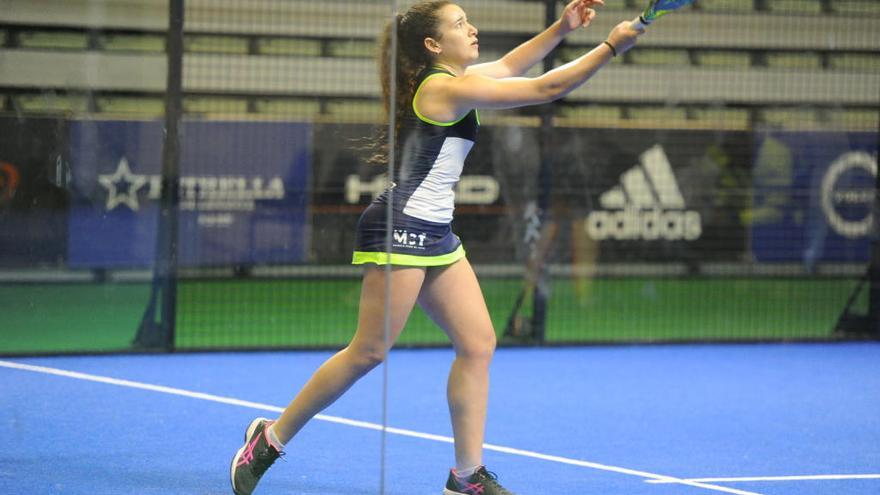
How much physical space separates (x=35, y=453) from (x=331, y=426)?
131cm

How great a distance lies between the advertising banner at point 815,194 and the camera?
9.00 meters

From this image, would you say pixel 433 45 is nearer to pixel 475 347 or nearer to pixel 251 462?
pixel 475 347

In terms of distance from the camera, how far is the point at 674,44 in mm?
9953

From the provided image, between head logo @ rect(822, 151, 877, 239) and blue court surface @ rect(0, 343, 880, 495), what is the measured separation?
5.33ft

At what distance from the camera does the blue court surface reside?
14.5ft

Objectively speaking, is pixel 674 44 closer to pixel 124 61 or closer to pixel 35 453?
pixel 124 61

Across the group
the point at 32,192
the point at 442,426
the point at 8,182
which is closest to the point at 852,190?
the point at 442,426

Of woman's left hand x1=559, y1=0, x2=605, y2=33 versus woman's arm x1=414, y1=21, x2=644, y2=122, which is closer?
woman's arm x1=414, y1=21, x2=644, y2=122

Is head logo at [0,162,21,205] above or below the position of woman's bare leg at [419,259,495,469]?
above

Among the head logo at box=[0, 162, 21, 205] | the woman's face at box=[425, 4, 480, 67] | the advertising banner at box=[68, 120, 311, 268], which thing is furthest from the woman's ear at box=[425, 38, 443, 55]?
the advertising banner at box=[68, 120, 311, 268]

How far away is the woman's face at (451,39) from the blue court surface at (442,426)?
1.43 metres

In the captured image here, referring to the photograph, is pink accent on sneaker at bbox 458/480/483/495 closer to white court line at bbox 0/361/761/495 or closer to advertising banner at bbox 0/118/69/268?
white court line at bbox 0/361/761/495

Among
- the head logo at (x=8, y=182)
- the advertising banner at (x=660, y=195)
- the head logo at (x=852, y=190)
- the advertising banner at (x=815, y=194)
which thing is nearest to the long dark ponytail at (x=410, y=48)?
the head logo at (x=8, y=182)

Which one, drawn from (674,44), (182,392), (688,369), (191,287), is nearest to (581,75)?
(182,392)
